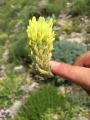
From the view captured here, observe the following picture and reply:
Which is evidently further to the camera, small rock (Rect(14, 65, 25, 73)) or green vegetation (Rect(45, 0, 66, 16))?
green vegetation (Rect(45, 0, 66, 16))

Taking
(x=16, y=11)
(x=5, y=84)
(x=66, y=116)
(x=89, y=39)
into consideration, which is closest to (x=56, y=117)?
(x=66, y=116)

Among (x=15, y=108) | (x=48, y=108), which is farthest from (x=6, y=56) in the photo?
(x=48, y=108)

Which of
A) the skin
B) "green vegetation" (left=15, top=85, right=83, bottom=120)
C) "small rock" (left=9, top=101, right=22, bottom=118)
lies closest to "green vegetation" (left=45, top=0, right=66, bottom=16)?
"small rock" (left=9, top=101, right=22, bottom=118)

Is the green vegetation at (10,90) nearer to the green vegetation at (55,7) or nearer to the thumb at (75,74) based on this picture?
the green vegetation at (55,7)

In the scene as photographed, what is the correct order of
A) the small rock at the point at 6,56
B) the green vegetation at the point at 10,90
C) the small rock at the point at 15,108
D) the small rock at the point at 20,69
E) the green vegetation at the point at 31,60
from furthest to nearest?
the small rock at the point at 6,56
the small rock at the point at 20,69
the green vegetation at the point at 10,90
the small rock at the point at 15,108
the green vegetation at the point at 31,60

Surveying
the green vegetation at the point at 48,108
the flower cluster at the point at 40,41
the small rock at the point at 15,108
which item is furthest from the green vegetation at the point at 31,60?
the flower cluster at the point at 40,41

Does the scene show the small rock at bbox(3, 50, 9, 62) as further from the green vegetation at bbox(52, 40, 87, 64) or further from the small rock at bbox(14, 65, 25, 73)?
the green vegetation at bbox(52, 40, 87, 64)

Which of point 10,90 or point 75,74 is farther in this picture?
point 10,90

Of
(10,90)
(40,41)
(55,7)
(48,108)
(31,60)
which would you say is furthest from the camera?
(55,7)

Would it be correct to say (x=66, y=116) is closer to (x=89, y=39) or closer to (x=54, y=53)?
(x=54, y=53)

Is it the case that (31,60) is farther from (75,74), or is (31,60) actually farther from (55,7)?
(55,7)

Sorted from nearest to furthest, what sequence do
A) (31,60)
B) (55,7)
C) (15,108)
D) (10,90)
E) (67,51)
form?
(31,60) < (15,108) < (10,90) < (67,51) < (55,7)
